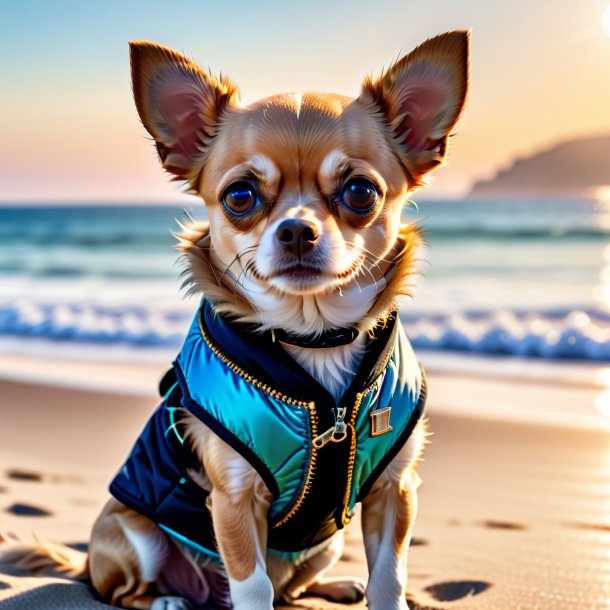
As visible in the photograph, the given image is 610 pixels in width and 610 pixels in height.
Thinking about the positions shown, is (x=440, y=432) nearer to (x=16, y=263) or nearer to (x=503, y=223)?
(x=16, y=263)

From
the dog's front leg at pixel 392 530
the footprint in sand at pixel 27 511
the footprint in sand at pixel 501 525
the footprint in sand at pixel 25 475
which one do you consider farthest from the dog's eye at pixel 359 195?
the footprint in sand at pixel 25 475

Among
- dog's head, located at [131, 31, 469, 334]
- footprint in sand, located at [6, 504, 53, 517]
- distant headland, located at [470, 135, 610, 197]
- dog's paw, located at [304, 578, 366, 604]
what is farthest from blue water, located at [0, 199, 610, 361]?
footprint in sand, located at [6, 504, 53, 517]

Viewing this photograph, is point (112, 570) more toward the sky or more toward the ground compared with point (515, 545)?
more toward the sky

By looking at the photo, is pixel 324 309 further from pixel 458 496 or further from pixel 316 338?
pixel 458 496

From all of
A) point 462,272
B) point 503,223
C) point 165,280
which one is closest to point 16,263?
point 165,280

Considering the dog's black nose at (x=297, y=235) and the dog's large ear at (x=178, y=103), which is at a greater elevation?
the dog's large ear at (x=178, y=103)

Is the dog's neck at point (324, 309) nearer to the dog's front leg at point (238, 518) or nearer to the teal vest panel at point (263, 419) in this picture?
the teal vest panel at point (263, 419)

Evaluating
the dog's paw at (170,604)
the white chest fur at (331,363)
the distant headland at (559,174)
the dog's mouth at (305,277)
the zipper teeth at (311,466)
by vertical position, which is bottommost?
the distant headland at (559,174)
